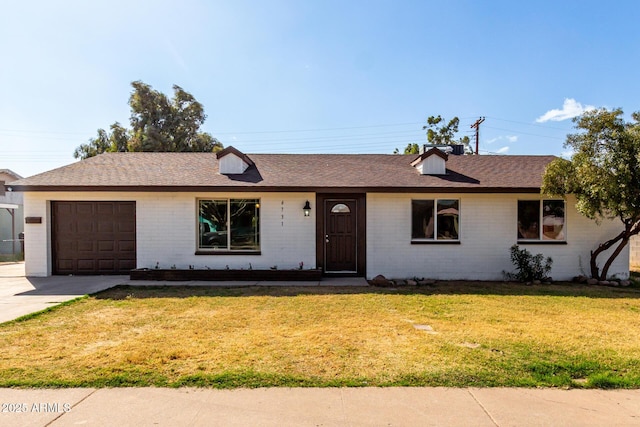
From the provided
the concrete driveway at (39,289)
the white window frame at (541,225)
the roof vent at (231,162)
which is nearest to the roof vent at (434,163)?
the white window frame at (541,225)

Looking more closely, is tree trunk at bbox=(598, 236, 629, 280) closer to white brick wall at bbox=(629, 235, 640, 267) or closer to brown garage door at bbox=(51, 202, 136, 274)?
white brick wall at bbox=(629, 235, 640, 267)

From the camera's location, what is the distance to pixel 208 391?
11.8 ft

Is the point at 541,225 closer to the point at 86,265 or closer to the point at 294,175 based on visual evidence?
the point at 294,175

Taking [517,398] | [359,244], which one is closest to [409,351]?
[517,398]

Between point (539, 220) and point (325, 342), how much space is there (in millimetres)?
8490

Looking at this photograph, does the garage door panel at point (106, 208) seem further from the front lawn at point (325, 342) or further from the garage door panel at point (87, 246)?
the front lawn at point (325, 342)

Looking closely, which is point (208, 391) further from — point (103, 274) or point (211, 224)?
point (103, 274)

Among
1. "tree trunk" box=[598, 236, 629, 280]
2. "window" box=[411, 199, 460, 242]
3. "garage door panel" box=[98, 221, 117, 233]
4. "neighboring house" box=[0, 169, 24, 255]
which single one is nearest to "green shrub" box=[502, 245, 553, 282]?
"tree trunk" box=[598, 236, 629, 280]

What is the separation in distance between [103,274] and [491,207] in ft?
36.9

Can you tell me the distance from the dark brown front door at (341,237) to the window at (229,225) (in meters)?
2.05

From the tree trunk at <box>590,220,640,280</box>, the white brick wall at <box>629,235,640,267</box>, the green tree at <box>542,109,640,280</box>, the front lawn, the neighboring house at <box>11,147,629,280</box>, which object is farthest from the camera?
the white brick wall at <box>629,235,640,267</box>

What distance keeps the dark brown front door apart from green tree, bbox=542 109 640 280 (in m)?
5.15

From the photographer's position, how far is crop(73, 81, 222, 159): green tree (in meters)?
28.9

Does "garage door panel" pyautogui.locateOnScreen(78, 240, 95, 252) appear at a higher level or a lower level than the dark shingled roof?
lower
